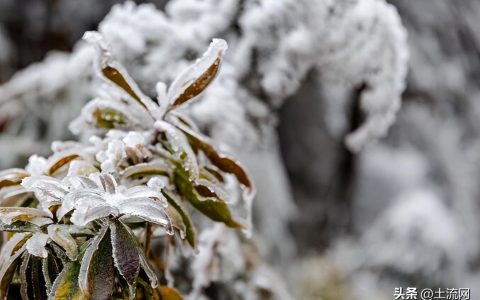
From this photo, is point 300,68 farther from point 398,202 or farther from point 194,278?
point 398,202

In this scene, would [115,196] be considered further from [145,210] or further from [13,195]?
[13,195]

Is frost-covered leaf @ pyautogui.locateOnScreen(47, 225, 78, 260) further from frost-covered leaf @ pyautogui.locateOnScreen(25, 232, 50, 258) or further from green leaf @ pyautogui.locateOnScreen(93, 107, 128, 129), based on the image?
green leaf @ pyautogui.locateOnScreen(93, 107, 128, 129)

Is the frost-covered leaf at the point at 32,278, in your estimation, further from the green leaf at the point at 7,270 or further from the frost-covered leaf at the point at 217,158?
the frost-covered leaf at the point at 217,158

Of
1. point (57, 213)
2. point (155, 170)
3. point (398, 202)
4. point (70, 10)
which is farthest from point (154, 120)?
point (398, 202)

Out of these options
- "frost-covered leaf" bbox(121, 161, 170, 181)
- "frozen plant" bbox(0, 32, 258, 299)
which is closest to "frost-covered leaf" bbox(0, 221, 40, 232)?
"frozen plant" bbox(0, 32, 258, 299)

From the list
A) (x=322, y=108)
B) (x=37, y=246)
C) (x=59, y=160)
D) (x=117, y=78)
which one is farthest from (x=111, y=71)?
(x=322, y=108)

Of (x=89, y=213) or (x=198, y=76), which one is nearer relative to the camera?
(x=89, y=213)
